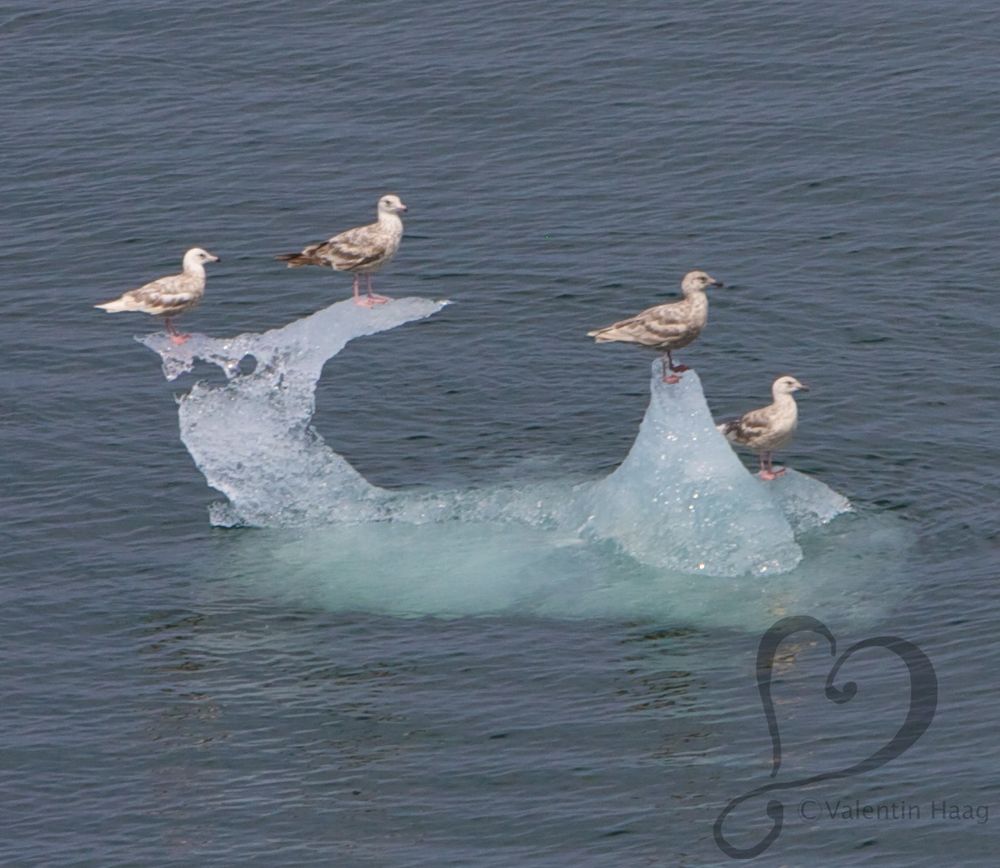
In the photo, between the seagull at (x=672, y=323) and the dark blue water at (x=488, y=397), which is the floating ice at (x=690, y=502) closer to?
the dark blue water at (x=488, y=397)

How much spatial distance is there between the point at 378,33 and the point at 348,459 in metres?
25.4

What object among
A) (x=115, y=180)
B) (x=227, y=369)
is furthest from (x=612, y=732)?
(x=115, y=180)

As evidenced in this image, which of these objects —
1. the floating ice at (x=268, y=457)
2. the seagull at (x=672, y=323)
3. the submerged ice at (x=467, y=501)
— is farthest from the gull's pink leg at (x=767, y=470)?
the floating ice at (x=268, y=457)

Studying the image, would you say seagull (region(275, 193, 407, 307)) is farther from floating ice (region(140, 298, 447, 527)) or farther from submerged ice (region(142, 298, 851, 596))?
floating ice (region(140, 298, 447, 527))

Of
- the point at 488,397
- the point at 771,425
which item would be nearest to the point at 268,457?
the point at 488,397

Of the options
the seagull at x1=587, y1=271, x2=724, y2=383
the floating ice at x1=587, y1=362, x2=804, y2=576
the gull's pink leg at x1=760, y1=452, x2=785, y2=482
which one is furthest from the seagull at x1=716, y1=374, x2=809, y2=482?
the seagull at x1=587, y1=271, x2=724, y2=383

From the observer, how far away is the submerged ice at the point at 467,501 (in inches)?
1462

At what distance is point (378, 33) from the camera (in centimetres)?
6381

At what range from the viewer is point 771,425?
3791 cm

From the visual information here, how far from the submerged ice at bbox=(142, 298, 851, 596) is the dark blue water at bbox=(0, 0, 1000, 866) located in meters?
0.47

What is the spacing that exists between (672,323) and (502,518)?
233 inches

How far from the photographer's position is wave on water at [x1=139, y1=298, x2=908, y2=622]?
36.8m

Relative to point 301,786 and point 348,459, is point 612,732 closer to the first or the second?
point 301,786

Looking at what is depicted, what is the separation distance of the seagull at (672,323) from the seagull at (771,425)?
2.77 metres
